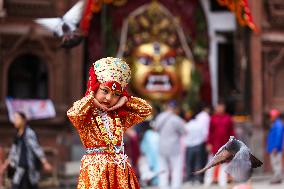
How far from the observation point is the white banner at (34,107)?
15883 mm

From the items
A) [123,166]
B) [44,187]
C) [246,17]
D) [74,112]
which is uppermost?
[246,17]

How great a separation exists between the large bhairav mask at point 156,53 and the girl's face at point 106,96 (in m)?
12.0

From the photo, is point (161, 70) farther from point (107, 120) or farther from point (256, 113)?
point (107, 120)

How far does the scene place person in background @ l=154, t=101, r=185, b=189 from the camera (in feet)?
44.8

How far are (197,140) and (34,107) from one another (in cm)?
352

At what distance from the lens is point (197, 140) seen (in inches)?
603

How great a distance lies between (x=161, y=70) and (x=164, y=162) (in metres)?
5.61

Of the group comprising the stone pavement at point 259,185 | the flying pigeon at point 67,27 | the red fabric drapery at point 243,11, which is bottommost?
the stone pavement at point 259,185

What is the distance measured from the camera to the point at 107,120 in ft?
23.3

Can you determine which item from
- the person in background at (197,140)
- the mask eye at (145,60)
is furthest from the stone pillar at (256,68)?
the person in background at (197,140)

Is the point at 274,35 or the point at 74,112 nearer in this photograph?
the point at 74,112

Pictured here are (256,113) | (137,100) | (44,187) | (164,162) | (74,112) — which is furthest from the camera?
(256,113)

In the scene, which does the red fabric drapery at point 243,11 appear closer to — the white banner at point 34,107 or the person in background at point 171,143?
the person in background at point 171,143

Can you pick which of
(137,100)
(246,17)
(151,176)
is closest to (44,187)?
(151,176)
